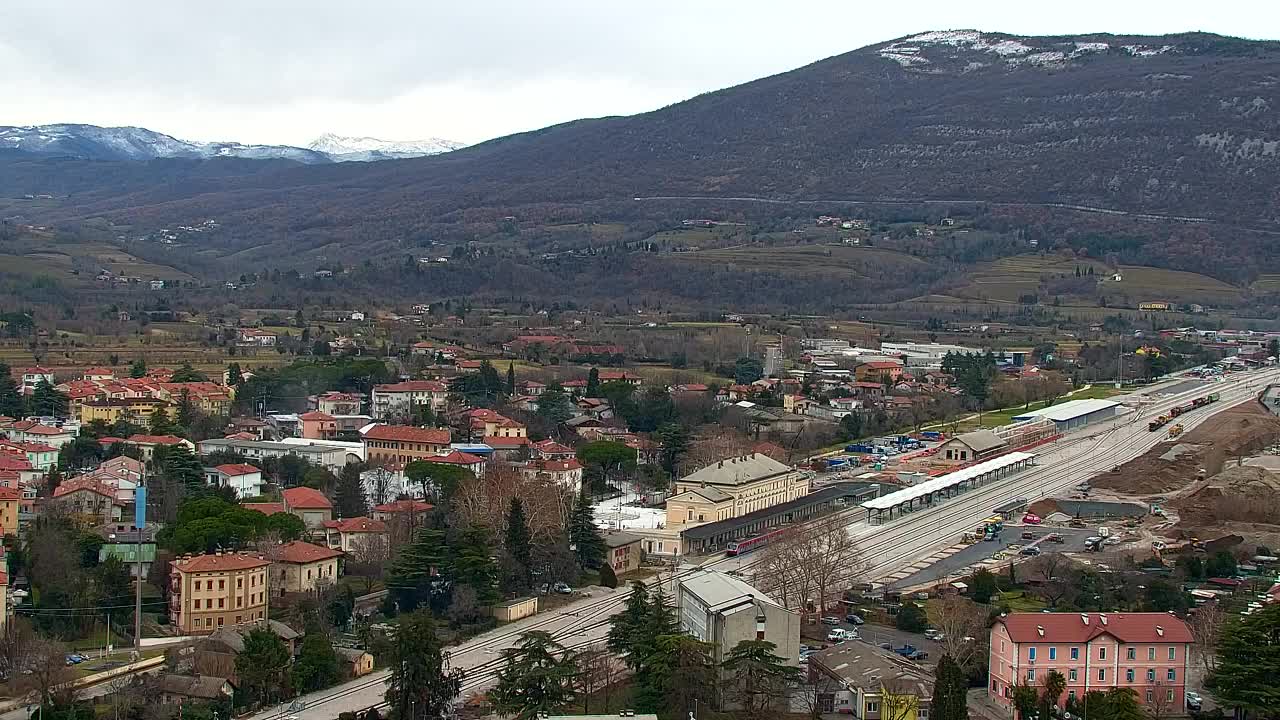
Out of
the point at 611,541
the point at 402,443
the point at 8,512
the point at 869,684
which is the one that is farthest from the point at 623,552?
the point at 402,443

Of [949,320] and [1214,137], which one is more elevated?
[1214,137]

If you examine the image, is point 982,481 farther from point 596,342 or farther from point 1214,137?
point 1214,137

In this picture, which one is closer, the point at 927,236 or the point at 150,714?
the point at 150,714

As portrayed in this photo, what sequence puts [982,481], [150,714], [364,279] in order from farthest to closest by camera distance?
[364,279]
[982,481]
[150,714]

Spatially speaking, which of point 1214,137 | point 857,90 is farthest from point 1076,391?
point 857,90

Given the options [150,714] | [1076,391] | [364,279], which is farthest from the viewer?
[364,279]

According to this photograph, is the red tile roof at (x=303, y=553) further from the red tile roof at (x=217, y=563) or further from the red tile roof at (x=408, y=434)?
the red tile roof at (x=408, y=434)

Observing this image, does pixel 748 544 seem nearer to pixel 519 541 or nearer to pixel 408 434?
pixel 519 541
